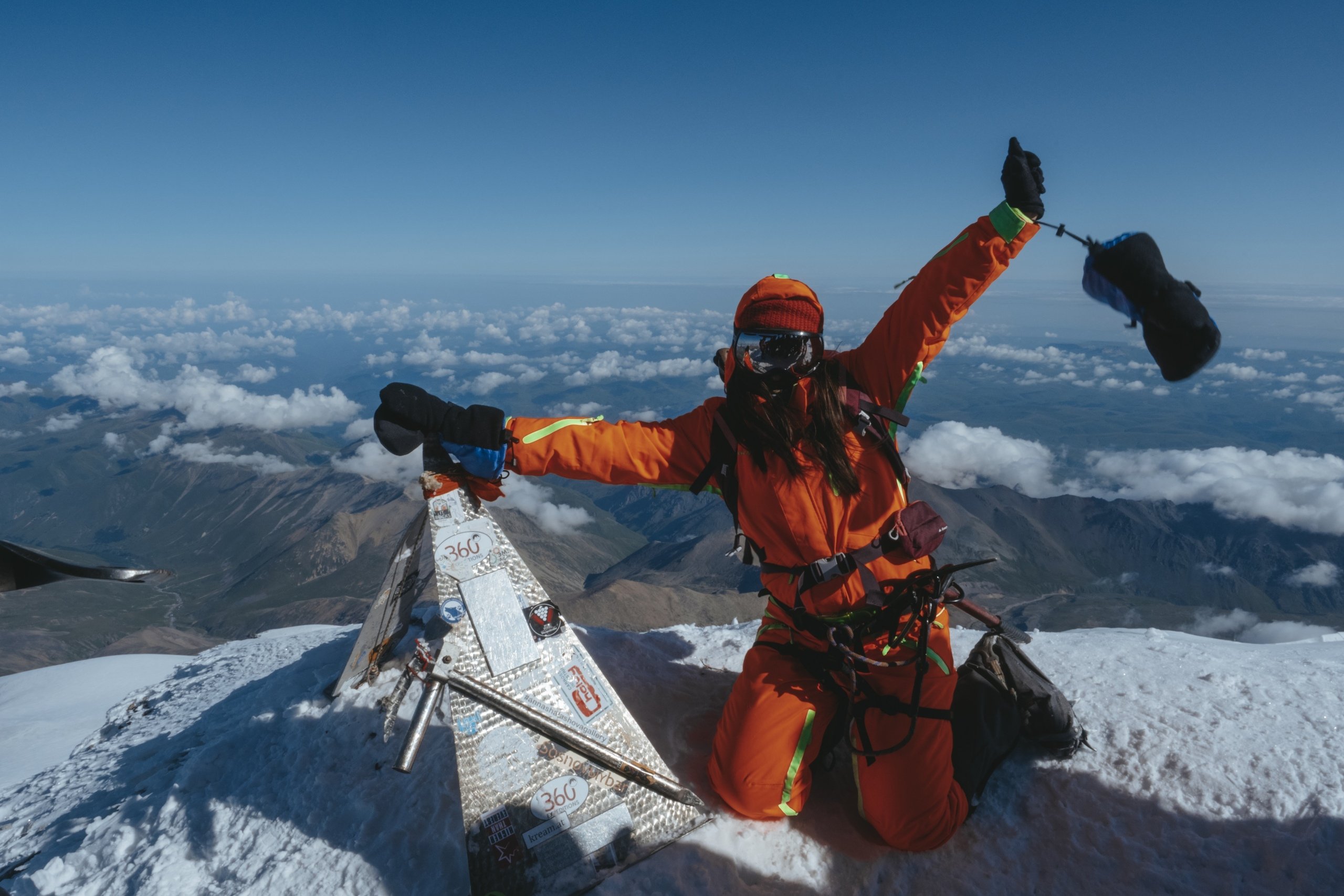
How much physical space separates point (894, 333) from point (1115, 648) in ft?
13.8

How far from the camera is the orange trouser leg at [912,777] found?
12.6 feet

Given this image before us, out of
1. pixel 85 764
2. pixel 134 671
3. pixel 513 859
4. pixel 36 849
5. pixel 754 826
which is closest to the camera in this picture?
pixel 513 859

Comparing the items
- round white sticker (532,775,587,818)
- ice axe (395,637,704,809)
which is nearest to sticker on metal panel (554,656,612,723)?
ice axe (395,637,704,809)

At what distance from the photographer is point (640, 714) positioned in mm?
5141

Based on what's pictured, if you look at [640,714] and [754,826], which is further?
[640,714]

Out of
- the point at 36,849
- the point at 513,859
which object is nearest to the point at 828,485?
the point at 513,859

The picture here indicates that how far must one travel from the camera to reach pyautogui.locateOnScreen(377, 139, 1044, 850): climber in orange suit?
13.2 feet

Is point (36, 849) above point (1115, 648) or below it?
below

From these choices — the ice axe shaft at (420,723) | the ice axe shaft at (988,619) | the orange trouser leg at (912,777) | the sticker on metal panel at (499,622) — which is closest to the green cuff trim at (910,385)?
the ice axe shaft at (988,619)

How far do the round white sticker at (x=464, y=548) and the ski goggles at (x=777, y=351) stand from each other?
2301 millimetres

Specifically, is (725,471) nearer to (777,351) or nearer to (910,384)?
(777,351)

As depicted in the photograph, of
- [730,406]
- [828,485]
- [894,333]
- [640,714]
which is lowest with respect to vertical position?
[640,714]

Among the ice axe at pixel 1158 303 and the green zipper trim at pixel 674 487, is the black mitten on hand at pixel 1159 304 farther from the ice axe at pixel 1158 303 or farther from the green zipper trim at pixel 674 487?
the green zipper trim at pixel 674 487

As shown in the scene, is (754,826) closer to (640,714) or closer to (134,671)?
(640,714)
